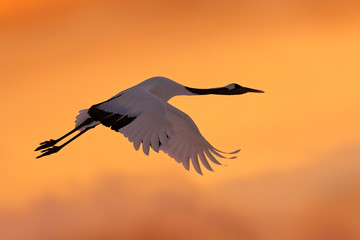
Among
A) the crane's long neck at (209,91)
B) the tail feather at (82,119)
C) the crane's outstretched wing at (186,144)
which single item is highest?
the crane's long neck at (209,91)

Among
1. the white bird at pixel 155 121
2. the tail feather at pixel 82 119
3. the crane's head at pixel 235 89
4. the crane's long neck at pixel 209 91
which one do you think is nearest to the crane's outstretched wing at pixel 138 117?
the white bird at pixel 155 121

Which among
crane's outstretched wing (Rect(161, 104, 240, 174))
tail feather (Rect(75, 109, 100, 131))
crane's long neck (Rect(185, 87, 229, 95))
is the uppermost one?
crane's long neck (Rect(185, 87, 229, 95))

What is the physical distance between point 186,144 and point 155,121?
2.57m

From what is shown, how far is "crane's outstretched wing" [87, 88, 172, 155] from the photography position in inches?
624

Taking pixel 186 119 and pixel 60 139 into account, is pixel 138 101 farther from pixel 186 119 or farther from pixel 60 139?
pixel 60 139

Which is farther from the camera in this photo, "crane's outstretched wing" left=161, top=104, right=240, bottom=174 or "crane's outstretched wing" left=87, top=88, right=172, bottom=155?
"crane's outstretched wing" left=161, top=104, right=240, bottom=174

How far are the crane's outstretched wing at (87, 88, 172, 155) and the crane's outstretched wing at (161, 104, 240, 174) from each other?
145 centimetres

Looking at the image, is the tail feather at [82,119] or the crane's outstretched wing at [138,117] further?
the tail feather at [82,119]

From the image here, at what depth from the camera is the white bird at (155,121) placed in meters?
16.0

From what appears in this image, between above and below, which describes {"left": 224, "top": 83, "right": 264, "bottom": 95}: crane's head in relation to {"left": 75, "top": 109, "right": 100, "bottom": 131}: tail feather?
above

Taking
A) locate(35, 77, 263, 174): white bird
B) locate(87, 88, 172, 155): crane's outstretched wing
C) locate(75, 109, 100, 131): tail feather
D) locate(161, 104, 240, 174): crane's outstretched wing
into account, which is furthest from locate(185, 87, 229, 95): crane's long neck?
locate(75, 109, 100, 131): tail feather

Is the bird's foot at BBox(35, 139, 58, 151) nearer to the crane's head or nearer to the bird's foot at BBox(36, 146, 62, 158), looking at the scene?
Result: the bird's foot at BBox(36, 146, 62, 158)

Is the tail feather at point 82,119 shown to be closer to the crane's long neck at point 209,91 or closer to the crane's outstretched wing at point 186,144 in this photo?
the crane's outstretched wing at point 186,144

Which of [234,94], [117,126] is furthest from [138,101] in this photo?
[234,94]
